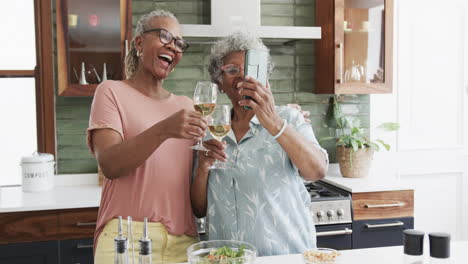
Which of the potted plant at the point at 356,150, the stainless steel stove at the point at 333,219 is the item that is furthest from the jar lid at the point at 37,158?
the potted plant at the point at 356,150

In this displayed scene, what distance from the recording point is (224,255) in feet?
4.40

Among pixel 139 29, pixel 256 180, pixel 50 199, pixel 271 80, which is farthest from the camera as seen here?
pixel 271 80

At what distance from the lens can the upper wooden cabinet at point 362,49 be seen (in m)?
3.30

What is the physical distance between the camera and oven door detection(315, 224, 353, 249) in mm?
2871

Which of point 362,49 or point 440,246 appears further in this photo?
point 362,49

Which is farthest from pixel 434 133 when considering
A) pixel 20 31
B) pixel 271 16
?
pixel 20 31

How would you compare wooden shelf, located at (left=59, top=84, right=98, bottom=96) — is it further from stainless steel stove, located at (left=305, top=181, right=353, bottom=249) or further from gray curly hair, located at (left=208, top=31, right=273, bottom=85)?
stainless steel stove, located at (left=305, top=181, right=353, bottom=249)

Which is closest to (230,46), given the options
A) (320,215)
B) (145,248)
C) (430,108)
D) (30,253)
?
(145,248)

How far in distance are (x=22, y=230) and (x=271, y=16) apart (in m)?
2.18

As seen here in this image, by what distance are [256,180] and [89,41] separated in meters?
1.77

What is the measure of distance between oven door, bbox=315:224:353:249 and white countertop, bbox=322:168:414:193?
240 millimetres

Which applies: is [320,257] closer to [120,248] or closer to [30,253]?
[120,248]

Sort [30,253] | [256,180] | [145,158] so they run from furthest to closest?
[30,253] < [256,180] < [145,158]

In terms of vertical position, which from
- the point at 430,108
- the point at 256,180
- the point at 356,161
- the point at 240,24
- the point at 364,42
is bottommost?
the point at 356,161
